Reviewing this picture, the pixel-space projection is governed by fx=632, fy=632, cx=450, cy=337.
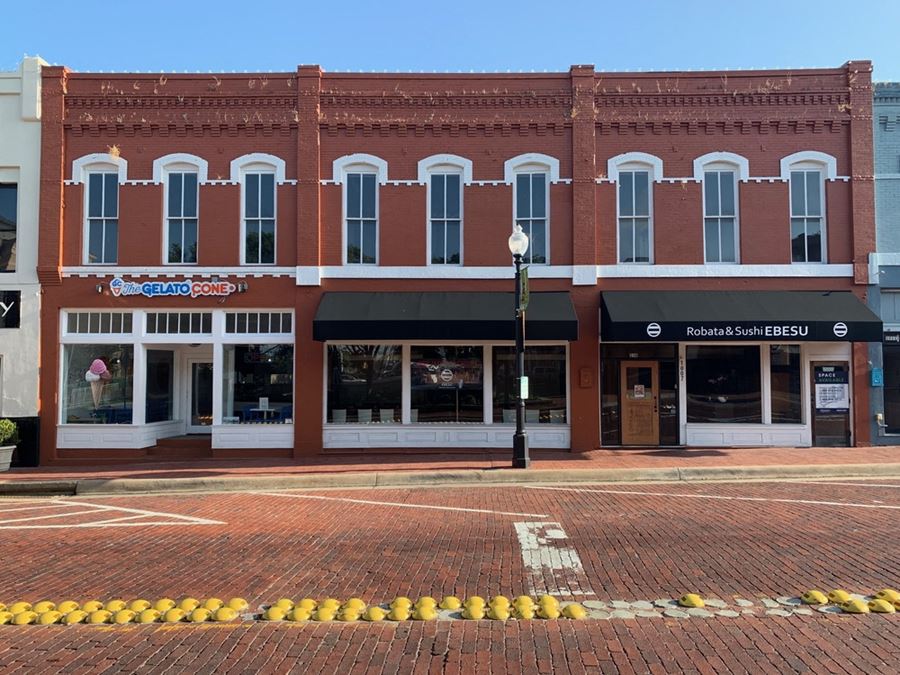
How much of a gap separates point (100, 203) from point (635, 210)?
12791 millimetres

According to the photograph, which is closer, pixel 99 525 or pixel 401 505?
pixel 99 525

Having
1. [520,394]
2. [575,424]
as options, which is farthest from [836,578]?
[575,424]

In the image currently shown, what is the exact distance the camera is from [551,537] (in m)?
7.57

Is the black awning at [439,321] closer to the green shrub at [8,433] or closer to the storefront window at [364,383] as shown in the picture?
the storefront window at [364,383]

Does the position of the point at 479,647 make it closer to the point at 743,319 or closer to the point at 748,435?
the point at 743,319

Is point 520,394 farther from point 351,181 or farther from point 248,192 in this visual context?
point 248,192

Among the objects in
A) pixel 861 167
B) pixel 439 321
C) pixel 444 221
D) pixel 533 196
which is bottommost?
pixel 439 321

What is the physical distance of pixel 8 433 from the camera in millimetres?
13641

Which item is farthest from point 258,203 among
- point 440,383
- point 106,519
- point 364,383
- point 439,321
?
point 106,519

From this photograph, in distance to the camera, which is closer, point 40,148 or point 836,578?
point 836,578

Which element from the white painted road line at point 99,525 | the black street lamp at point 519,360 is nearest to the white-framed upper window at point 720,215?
the black street lamp at point 519,360

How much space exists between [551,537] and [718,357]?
9186mm

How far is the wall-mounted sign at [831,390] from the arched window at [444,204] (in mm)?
8898

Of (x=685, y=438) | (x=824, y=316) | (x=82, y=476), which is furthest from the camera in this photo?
(x=685, y=438)
